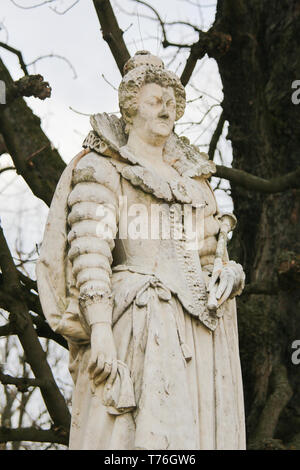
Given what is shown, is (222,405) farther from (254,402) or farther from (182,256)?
(254,402)

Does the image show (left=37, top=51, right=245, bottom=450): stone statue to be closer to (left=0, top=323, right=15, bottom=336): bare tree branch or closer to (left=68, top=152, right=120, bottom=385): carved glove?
(left=68, top=152, right=120, bottom=385): carved glove

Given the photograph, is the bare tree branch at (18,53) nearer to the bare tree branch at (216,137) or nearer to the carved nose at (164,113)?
the bare tree branch at (216,137)

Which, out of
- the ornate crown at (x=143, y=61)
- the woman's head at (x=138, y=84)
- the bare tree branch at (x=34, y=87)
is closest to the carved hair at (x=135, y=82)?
the woman's head at (x=138, y=84)

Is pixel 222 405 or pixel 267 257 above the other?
pixel 267 257

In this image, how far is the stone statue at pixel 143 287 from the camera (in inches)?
252

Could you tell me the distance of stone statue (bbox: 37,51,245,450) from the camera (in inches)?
252

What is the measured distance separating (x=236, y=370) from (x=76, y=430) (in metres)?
1.07

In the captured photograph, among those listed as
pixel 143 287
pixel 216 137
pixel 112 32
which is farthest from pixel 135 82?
pixel 216 137

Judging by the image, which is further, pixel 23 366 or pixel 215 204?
pixel 23 366

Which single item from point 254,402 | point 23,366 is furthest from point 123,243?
point 23,366

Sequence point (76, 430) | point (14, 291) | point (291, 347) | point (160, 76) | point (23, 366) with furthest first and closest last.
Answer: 1. point (23, 366)
2. point (291, 347)
3. point (14, 291)
4. point (160, 76)
5. point (76, 430)

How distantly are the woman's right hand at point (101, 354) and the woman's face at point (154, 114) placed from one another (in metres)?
1.43

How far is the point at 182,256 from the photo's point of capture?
7.01m

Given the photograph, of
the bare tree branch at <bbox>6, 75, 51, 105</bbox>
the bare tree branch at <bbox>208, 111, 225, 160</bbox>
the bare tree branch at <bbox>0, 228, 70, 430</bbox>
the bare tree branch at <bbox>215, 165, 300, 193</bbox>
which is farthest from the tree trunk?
the bare tree branch at <bbox>6, 75, 51, 105</bbox>
